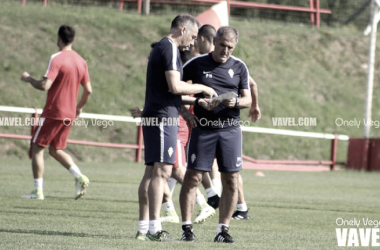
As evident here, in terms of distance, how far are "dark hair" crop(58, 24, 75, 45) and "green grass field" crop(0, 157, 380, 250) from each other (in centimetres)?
220

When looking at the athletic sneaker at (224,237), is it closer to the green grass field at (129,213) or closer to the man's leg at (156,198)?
the green grass field at (129,213)

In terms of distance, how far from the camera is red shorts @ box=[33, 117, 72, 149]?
9117 millimetres

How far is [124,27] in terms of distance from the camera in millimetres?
24422

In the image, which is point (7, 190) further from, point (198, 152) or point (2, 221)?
point (198, 152)

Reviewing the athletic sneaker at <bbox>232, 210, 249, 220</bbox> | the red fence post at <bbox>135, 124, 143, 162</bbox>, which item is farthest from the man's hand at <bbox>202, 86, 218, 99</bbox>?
the red fence post at <bbox>135, 124, 143, 162</bbox>

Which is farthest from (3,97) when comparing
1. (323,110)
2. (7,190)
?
(323,110)

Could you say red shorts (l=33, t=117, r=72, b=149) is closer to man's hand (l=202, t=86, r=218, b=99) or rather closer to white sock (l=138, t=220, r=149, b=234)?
white sock (l=138, t=220, r=149, b=234)

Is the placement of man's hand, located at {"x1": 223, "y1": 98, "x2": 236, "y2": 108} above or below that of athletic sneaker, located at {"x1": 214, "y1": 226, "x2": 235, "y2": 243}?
above

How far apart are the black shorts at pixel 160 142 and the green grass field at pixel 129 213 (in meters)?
0.77

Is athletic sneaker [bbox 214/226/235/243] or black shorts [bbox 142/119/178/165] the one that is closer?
black shorts [bbox 142/119/178/165]

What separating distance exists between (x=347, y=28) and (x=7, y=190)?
23.6 meters

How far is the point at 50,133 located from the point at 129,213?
1.77m

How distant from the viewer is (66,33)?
360 inches

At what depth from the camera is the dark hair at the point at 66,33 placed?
9.09 metres
